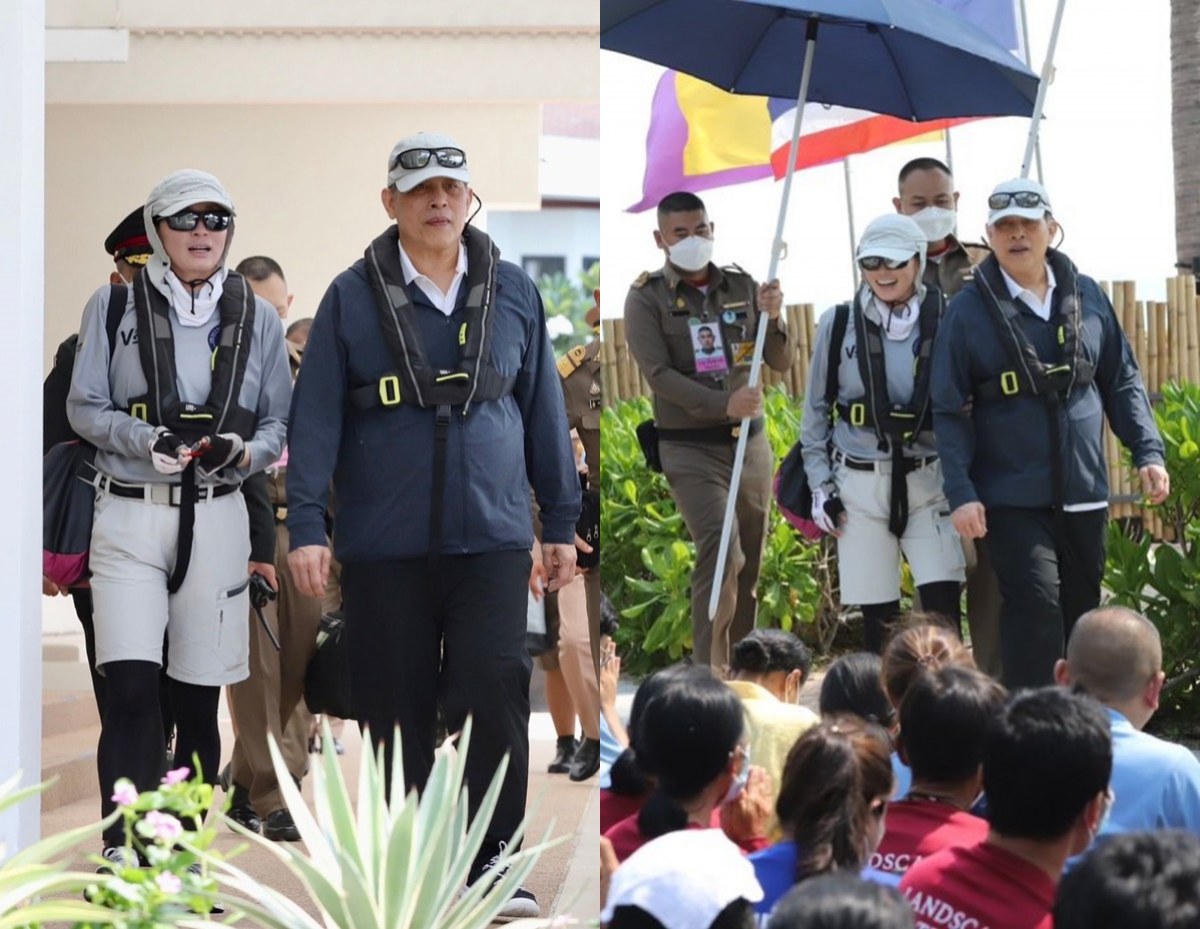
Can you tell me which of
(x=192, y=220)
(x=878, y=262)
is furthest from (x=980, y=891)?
(x=192, y=220)

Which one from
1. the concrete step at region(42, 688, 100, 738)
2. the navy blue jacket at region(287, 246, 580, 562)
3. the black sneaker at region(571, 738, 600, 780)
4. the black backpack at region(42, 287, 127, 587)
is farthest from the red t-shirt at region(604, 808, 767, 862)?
the concrete step at region(42, 688, 100, 738)

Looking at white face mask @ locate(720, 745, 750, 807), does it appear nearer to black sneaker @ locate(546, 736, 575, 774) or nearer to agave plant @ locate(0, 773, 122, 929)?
agave plant @ locate(0, 773, 122, 929)

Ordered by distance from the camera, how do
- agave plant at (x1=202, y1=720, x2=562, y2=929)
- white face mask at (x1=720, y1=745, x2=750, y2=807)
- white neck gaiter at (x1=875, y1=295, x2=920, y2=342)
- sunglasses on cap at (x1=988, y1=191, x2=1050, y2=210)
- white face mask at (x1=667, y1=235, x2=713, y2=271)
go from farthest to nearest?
1. white neck gaiter at (x1=875, y1=295, x2=920, y2=342)
2. sunglasses on cap at (x1=988, y1=191, x2=1050, y2=210)
3. white face mask at (x1=667, y1=235, x2=713, y2=271)
4. white face mask at (x1=720, y1=745, x2=750, y2=807)
5. agave plant at (x1=202, y1=720, x2=562, y2=929)

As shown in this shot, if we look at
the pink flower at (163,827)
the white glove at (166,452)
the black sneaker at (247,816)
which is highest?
the white glove at (166,452)

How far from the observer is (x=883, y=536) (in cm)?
485

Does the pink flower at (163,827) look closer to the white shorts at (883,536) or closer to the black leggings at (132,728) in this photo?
the black leggings at (132,728)

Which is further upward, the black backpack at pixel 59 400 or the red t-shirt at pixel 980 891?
the black backpack at pixel 59 400

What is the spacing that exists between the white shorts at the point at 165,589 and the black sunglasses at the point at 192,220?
1.94 feet

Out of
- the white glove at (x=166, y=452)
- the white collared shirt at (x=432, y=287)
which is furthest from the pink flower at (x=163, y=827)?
the white collared shirt at (x=432, y=287)

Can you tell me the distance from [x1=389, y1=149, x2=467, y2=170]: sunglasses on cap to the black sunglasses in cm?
46

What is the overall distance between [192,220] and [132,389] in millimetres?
393

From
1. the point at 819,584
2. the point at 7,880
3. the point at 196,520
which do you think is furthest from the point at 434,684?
the point at 7,880

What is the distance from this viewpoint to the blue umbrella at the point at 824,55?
14.8 ft

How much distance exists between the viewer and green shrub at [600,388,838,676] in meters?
4.58
